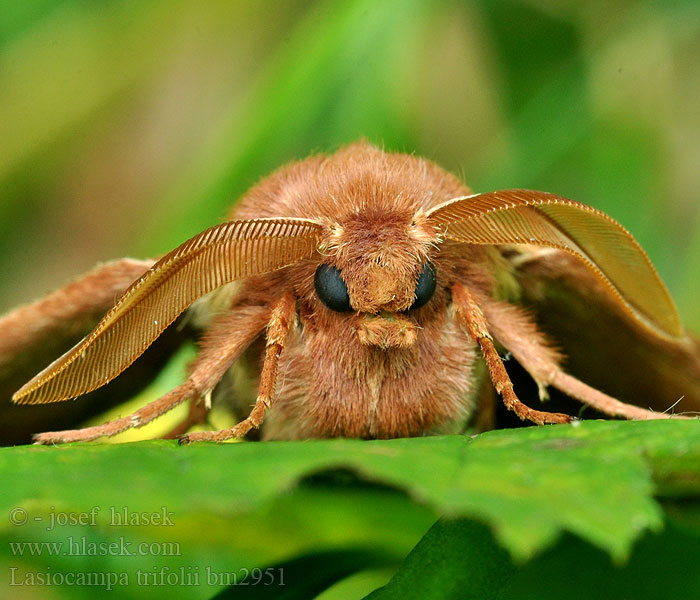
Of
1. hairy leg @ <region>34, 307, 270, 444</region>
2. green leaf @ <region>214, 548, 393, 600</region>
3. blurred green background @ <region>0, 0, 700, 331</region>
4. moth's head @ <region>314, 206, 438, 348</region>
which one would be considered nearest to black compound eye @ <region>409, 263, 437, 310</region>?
moth's head @ <region>314, 206, 438, 348</region>

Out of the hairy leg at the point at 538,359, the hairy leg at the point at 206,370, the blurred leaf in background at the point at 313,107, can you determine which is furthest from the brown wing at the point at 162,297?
the blurred leaf in background at the point at 313,107

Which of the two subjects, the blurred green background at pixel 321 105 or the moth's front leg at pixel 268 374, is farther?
the blurred green background at pixel 321 105

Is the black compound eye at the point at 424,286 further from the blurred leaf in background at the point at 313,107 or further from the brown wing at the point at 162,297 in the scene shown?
the blurred leaf in background at the point at 313,107

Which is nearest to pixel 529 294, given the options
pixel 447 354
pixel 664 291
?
pixel 664 291

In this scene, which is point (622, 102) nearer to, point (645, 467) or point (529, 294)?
point (529, 294)

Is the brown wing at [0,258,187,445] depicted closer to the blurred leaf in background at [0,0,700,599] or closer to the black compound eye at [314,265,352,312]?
the black compound eye at [314,265,352,312]

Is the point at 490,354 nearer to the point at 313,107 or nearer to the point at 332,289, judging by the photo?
the point at 332,289

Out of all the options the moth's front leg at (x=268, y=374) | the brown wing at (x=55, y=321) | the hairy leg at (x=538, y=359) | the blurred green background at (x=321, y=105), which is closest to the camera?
the moth's front leg at (x=268, y=374)
